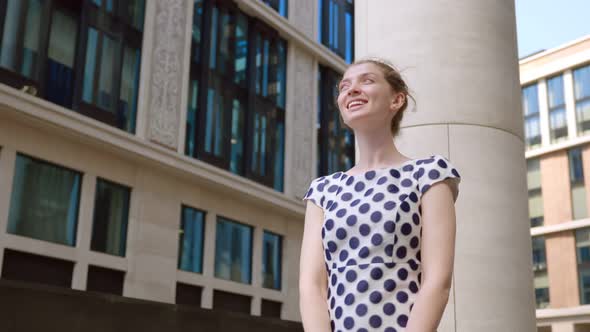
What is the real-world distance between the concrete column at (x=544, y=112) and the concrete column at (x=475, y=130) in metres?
39.4

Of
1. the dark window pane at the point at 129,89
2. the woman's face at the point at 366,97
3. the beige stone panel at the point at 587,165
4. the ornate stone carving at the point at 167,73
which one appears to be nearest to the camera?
the woman's face at the point at 366,97

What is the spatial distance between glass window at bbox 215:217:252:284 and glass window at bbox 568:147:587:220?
23.3 metres

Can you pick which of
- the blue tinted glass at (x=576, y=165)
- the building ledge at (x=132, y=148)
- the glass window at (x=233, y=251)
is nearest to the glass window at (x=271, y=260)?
the glass window at (x=233, y=251)

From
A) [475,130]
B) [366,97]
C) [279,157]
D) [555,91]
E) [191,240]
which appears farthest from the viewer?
[555,91]

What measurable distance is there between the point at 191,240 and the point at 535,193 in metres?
27.3

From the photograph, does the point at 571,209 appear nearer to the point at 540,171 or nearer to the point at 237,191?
the point at 540,171

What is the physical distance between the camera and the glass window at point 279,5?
26.5 metres

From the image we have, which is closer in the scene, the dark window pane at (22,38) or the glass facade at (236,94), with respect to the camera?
the dark window pane at (22,38)

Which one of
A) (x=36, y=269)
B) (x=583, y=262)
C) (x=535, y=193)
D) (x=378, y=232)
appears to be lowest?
(x=378, y=232)

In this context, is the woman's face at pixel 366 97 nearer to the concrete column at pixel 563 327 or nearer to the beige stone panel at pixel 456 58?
the beige stone panel at pixel 456 58

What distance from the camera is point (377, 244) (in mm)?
2252

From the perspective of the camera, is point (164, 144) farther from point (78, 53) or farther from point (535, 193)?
point (535, 193)

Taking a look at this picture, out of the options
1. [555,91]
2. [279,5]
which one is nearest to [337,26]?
[279,5]

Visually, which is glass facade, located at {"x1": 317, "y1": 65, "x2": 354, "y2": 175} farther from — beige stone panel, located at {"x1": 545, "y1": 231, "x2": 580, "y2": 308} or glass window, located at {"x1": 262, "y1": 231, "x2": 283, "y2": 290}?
beige stone panel, located at {"x1": 545, "y1": 231, "x2": 580, "y2": 308}
